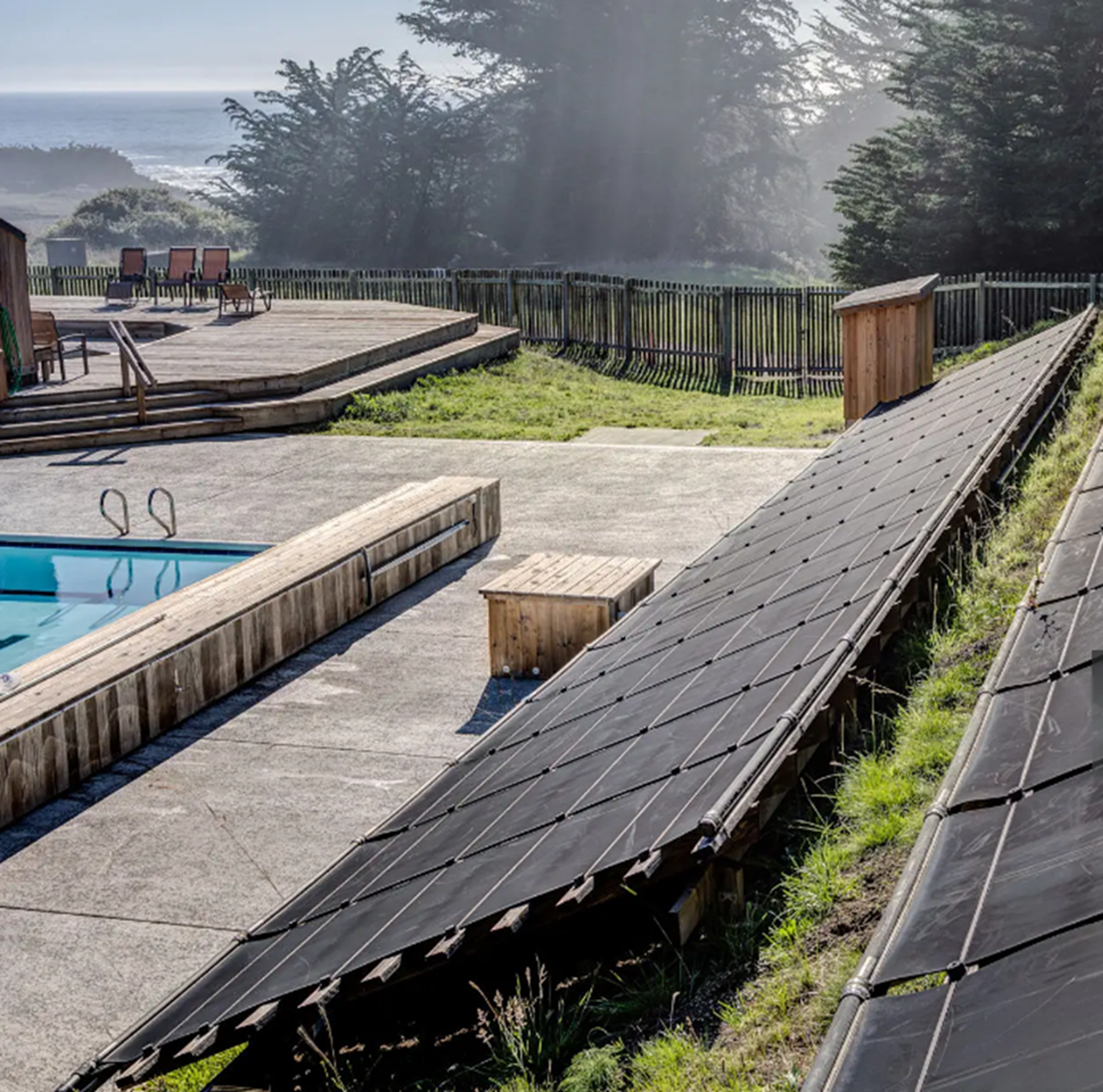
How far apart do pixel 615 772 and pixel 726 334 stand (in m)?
21.3

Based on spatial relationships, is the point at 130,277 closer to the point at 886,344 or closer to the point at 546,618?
the point at 886,344

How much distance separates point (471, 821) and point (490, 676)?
4.38m

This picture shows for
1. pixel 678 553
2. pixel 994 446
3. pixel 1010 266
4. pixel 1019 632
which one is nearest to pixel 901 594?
pixel 1019 632

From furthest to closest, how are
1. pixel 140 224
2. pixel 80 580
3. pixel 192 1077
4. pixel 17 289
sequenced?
pixel 140 224
pixel 17 289
pixel 80 580
pixel 192 1077

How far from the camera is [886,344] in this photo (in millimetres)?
13969

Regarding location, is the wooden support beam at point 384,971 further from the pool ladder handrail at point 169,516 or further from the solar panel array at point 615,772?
the pool ladder handrail at point 169,516

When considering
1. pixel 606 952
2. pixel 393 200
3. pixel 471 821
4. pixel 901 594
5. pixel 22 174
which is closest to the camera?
pixel 606 952

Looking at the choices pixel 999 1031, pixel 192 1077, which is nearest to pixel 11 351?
pixel 192 1077

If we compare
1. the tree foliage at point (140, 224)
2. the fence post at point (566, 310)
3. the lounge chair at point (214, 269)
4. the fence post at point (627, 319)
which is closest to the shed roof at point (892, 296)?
the fence post at point (627, 319)

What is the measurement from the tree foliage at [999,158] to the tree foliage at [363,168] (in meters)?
34.4

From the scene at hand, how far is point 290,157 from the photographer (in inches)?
2621

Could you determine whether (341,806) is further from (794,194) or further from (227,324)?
(794,194)

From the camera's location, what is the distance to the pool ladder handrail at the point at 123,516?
1334cm

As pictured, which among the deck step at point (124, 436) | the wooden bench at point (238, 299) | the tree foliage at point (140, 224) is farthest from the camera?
the tree foliage at point (140, 224)
